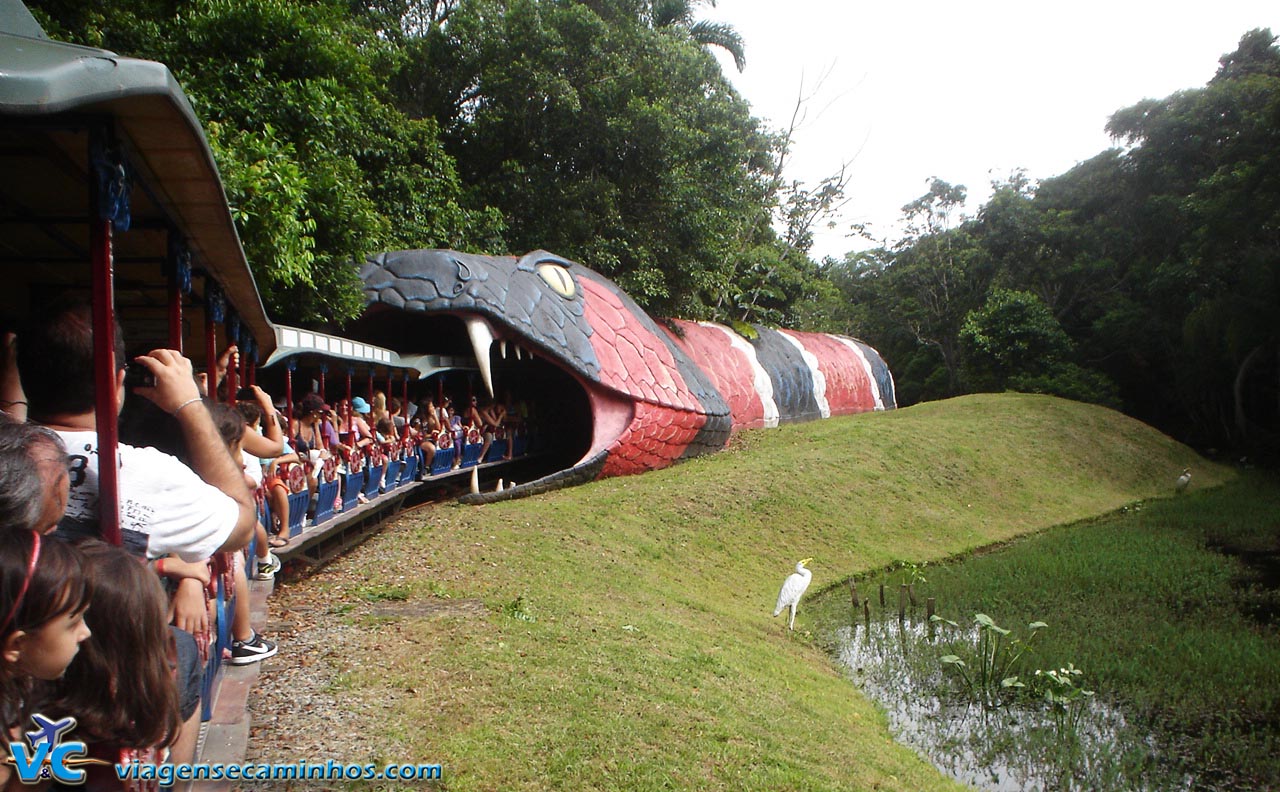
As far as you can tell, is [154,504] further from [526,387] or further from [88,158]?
[526,387]

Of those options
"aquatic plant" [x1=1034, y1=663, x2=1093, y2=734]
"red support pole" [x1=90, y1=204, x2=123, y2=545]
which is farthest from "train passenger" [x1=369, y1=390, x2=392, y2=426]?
"red support pole" [x1=90, y1=204, x2=123, y2=545]

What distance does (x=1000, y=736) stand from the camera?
586cm

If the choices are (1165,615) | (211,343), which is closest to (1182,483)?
(1165,615)

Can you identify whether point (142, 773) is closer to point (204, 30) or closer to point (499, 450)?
point (204, 30)

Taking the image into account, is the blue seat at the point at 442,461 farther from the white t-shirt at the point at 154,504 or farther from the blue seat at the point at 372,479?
the white t-shirt at the point at 154,504

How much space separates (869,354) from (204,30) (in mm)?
19230

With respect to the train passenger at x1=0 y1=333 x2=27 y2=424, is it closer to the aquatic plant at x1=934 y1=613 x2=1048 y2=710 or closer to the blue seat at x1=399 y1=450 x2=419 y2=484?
the aquatic plant at x1=934 y1=613 x2=1048 y2=710

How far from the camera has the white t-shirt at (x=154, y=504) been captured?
6.00 ft

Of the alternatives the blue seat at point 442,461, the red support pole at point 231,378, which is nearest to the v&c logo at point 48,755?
the red support pole at point 231,378

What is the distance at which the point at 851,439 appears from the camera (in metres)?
15.2

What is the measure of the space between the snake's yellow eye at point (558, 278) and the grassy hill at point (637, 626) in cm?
250

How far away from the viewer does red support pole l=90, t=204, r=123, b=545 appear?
5.87 ft

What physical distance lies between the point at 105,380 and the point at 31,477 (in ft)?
1.21

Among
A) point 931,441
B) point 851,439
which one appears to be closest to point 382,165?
point 851,439
